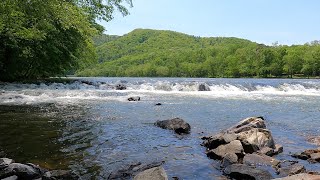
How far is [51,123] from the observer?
1410 centimetres

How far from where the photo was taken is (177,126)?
12.8 meters

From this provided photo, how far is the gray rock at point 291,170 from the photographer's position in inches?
293

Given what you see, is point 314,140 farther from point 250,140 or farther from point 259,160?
point 259,160

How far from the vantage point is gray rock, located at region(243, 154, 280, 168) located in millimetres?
8273

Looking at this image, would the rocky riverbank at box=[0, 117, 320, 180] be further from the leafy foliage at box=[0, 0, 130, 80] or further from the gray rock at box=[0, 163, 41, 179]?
the leafy foliage at box=[0, 0, 130, 80]

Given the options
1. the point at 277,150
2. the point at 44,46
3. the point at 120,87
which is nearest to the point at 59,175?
the point at 277,150

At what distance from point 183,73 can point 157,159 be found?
134 m

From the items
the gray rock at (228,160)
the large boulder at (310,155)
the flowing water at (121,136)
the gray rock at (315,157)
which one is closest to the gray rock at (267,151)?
the flowing water at (121,136)

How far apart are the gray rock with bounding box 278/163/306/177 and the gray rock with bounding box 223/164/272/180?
1.75 ft

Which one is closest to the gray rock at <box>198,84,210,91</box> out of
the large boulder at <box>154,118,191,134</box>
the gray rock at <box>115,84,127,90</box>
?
the gray rock at <box>115,84,127,90</box>

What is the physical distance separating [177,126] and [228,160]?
4.68 meters

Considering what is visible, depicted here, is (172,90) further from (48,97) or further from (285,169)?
(285,169)

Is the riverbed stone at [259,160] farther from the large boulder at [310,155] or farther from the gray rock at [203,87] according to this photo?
the gray rock at [203,87]

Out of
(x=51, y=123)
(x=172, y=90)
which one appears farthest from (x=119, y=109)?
(x=172, y=90)
